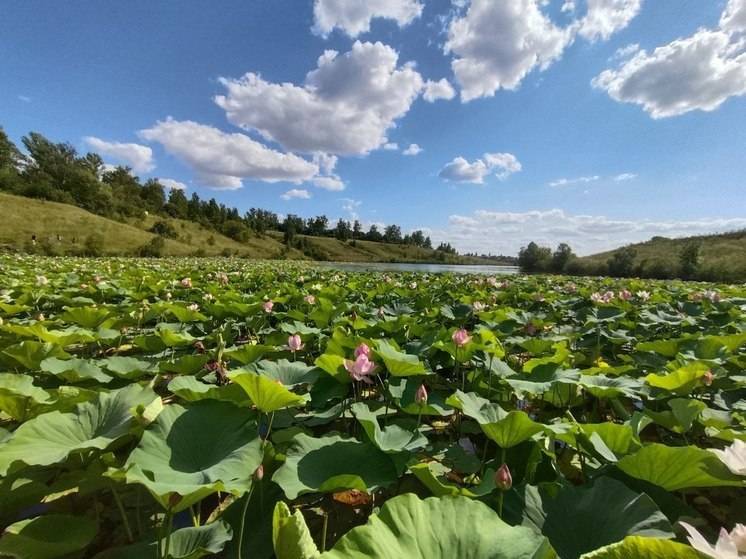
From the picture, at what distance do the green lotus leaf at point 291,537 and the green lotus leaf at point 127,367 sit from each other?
1.66 metres

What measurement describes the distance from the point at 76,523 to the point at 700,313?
17.9 ft

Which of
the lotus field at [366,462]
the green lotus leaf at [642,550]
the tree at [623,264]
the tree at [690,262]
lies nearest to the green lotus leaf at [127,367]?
the lotus field at [366,462]

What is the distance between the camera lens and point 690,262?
23344 millimetres

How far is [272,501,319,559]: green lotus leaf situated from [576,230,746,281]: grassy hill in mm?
28602

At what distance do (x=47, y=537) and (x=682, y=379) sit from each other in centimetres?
245

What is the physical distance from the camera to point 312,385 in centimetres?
207

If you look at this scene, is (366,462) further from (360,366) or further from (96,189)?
(96,189)

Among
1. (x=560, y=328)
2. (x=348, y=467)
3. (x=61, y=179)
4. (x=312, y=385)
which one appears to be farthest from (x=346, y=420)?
(x=61, y=179)

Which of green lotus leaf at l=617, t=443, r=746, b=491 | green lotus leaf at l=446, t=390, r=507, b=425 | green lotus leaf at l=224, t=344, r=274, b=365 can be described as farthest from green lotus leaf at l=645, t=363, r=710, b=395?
green lotus leaf at l=224, t=344, r=274, b=365

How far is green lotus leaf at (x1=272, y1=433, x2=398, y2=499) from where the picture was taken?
3.77 ft

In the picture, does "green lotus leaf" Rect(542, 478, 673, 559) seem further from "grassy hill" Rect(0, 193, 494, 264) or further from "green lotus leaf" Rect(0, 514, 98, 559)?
"grassy hill" Rect(0, 193, 494, 264)

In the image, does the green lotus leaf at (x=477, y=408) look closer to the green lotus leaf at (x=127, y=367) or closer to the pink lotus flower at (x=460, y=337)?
the pink lotus flower at (x=460, y=337)

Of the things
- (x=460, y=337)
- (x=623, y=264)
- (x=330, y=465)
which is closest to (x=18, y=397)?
(x=330, y=465)

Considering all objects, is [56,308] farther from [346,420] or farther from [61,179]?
[61,179]
